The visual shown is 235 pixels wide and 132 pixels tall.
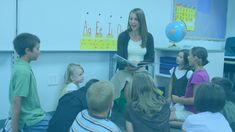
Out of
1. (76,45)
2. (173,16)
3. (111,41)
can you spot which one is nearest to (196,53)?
(111,41)

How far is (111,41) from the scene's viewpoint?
3.47 meters

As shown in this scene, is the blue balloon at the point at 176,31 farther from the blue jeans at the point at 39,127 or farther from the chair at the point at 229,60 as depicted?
the blue jeans at the point at 39,127

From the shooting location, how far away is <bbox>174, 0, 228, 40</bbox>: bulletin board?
4.61 meters

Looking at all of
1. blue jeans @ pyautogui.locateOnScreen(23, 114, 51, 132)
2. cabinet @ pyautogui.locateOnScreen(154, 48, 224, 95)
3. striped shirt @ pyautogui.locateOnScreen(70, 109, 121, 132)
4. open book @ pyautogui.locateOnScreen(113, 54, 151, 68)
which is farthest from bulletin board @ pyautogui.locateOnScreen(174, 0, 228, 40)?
striped shirt @ pyautogui.locateOnScreen(70, 109, 121, 132)

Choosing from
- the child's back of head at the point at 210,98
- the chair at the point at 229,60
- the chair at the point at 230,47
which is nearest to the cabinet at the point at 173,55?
the chair at the point at 229,60

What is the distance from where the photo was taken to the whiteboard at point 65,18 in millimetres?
2736

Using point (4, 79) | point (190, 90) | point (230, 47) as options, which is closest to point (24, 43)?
point (4, 79)

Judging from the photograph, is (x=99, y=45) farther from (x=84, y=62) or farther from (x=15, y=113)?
(x=15, y=113)

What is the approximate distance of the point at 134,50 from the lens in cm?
310

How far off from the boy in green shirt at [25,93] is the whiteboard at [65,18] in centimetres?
62

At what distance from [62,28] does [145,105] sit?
56.9 inches

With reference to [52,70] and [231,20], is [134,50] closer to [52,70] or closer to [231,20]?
[52,70]

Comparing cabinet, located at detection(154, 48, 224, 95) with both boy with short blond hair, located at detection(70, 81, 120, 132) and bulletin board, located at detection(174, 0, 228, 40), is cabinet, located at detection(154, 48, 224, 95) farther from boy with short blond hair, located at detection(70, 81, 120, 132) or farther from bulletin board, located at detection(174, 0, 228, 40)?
boy with short blond hair, located at detection(70, 81, 120, 132)

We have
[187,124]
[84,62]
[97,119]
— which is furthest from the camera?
[84,62]
